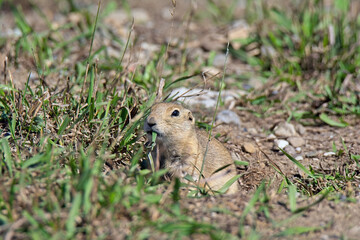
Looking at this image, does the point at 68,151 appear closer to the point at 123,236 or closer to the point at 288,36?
the point at 123,236

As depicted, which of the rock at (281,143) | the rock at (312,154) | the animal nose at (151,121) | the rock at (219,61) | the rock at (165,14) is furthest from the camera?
the rock at (165,14)

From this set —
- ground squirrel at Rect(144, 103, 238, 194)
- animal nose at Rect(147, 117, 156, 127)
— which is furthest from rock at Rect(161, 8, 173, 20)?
animal nose at Rect(147, 117, 156, 127)

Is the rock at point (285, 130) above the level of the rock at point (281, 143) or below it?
above

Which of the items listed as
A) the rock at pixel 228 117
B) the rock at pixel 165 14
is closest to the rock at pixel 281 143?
the rock at pixel 228 117

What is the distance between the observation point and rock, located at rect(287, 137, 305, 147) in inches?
193

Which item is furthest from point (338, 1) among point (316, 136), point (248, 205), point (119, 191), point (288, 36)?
point (119, 191)

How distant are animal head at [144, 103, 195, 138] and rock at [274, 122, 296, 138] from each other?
1312mm

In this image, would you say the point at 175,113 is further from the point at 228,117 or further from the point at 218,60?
the point at 218,60

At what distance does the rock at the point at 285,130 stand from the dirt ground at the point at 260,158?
7 cm

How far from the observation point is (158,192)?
10.2 ft

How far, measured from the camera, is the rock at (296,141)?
4891 millimetres

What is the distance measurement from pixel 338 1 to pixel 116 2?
3.24 metres

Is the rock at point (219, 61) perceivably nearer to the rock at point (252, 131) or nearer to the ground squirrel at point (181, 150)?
the rock at point (252, 131)

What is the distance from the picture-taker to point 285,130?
5.05 meters
